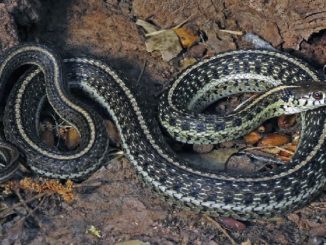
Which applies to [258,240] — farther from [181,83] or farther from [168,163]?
[181,83]

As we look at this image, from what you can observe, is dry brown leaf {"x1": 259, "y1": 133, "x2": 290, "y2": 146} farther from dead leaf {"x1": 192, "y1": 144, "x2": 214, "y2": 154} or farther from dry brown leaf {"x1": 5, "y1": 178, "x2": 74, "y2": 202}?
dry brown leaf {"x1": 5, "y1": 178, "x2": 74, "y2": 202}

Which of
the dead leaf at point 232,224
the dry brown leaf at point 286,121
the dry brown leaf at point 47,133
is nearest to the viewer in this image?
the dead leaf at point 232,224

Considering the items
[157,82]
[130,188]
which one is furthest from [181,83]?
[130,188]

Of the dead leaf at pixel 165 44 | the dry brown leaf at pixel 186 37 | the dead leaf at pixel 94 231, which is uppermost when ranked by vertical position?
the dry brown leaf at pixel 186 37

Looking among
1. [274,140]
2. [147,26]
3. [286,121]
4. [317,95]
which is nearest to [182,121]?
[274,140]

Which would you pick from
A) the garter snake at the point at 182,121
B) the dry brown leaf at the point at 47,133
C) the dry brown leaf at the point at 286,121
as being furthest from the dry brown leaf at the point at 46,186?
the dry brown leaf at the point at 286,121

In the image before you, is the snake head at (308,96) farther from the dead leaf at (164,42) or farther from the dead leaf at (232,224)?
the dead leaf at (164,42)
